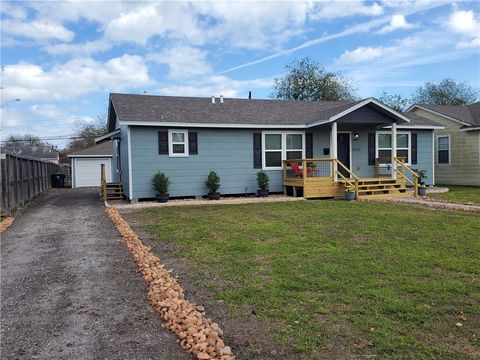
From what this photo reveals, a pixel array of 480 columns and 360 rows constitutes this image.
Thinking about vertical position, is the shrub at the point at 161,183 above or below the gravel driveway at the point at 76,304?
above

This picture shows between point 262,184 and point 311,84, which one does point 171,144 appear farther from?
point 311,84

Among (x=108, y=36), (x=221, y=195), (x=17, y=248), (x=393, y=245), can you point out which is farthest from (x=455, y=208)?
(x=108, y=36)

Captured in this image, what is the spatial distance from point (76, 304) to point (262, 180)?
36.4 ft

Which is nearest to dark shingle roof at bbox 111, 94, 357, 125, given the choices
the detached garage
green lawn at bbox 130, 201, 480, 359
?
green lawn at bbox 130, 201, 480, 359

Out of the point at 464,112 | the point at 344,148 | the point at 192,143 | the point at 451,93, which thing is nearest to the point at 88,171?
the point at 192,143

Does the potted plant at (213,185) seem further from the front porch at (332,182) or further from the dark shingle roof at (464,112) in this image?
the dark shingle roof at (464,112)

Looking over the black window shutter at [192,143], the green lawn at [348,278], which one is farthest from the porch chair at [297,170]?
the green lawn at [348,278]

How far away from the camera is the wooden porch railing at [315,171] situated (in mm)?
14102

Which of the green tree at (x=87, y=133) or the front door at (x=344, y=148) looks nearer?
the front door at (x=344, y=148)

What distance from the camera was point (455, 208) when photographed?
10977 millimetres

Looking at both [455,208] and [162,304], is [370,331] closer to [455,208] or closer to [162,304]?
[162,304]

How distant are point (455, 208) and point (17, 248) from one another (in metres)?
10.3

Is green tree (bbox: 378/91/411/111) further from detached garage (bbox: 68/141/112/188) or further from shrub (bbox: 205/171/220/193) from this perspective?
shrub (bbox: 205/171/220/193)

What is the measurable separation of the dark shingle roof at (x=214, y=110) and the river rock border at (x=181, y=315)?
922 cm
